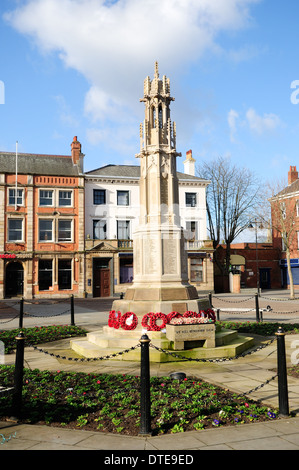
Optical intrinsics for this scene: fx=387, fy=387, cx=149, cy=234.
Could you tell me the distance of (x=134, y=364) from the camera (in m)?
8.71

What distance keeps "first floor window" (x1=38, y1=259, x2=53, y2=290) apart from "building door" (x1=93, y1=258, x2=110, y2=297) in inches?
163

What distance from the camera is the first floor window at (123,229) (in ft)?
129

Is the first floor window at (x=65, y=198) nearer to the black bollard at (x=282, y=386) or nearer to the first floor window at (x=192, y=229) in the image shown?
the first floor window at (x=192, y=229)

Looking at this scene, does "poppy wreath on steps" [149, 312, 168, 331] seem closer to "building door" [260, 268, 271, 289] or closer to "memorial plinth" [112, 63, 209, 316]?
"memorial plinth" [112, 63, 209, 316]

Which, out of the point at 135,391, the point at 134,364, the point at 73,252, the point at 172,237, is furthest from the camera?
the point at 73,252

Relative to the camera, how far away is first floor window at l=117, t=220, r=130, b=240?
39.2 metres

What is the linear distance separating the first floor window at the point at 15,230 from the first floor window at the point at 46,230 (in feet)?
5.89

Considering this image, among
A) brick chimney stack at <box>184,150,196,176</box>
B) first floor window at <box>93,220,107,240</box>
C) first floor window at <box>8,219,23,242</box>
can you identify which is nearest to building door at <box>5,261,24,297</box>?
first floor window at <box>8,219,23,242</box>

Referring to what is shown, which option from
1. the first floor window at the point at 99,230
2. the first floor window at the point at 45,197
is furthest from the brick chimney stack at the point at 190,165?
the first floor window at the point at 45,197

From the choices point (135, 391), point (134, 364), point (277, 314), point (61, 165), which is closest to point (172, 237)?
point (134, 364)

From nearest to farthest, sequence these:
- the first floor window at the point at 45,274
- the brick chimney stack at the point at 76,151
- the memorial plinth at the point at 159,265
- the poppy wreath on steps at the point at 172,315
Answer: the memorial plinth at the point at 159,265
the poppy wreath on steps at the point at 172,315
the first floor window at the point at 45,274
the brick chimney stack at the point at 76,151

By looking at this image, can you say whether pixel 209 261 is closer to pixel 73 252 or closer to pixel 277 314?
pixel 73 252

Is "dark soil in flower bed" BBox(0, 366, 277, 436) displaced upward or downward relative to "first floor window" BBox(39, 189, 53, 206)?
downward
